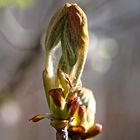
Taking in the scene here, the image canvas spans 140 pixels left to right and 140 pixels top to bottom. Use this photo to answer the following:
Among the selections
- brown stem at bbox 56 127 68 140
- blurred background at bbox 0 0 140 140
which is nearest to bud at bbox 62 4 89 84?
brown stem at bbox 56 127 68 140

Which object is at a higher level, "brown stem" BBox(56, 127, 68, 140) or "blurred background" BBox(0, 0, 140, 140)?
"blurred background" BBox(0, 0, 140, 140)

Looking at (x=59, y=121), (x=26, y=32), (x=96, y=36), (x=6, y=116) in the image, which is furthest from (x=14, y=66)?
(x=59, y=121)

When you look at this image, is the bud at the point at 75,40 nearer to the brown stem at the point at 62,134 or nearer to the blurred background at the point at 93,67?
the brown stem at the point at 62,134

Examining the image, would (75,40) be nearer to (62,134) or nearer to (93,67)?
(62,134)

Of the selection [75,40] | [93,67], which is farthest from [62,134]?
[93,67]

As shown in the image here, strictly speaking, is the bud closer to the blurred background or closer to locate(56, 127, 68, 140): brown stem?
locate(56, 127, 68, 140): brown stem

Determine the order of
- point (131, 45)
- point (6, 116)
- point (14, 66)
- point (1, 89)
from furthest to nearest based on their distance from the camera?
point (131, 45), point (6, 116), point (14, 66), point (1, 89)

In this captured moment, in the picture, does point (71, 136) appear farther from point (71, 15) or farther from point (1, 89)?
point (1, 89)

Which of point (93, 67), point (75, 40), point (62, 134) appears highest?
point (93, 67)
